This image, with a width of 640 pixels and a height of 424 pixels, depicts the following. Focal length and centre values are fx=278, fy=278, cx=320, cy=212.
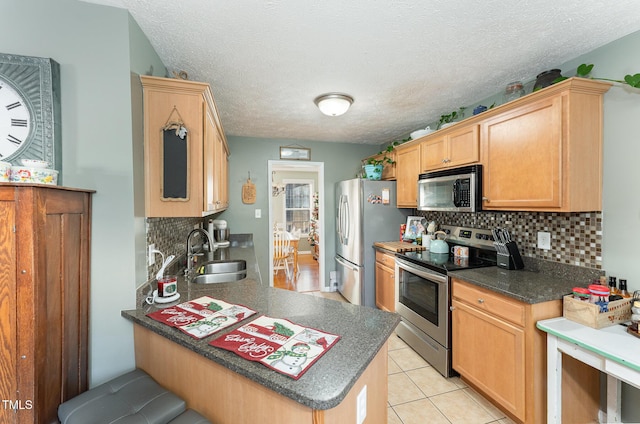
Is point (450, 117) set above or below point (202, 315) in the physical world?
above

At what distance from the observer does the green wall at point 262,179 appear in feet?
13.2

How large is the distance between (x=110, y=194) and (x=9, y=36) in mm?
809

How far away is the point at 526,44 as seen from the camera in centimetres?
172

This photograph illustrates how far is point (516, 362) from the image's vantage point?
1.71 metres

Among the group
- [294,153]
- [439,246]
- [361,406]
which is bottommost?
[361,406]

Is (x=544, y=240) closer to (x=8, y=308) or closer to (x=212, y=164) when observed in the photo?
(x=212, y=164)

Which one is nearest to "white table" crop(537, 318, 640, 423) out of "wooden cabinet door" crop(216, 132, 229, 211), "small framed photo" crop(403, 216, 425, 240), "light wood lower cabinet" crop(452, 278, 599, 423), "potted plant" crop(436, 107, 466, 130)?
"light wood lower cabinet" crop(452, 278, 599, 423)

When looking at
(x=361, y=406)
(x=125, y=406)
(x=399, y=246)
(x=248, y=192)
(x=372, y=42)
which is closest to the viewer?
(x=361, y=406)

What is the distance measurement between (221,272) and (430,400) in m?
2.00

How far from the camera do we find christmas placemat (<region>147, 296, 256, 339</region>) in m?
1.24

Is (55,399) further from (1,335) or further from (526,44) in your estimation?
(526,44)

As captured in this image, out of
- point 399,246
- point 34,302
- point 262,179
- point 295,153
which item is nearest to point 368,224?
point 399,246

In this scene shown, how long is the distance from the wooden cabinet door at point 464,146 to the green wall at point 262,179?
2.04m

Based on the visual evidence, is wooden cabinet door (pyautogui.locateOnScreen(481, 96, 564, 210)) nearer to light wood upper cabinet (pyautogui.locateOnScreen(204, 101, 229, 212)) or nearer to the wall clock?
light wood upper cabinet (pyautogui.locateOnScreen(204, 101, 229, 212))
